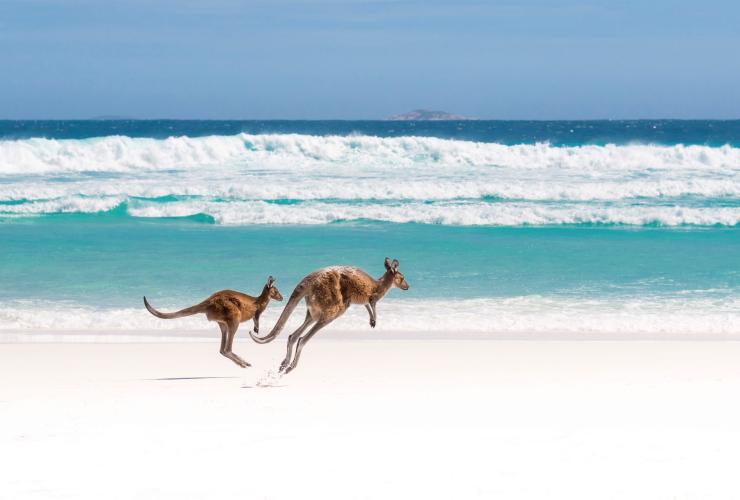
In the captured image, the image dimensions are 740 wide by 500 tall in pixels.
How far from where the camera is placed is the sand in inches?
176

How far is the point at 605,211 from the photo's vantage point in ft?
73.5

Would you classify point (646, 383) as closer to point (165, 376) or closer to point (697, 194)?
point (165, 376)

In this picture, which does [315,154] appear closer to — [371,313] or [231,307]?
[231,307]

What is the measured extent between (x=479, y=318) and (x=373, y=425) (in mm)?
5355

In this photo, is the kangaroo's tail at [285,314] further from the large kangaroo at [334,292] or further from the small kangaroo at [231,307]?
the small kangaroo at [231,307]

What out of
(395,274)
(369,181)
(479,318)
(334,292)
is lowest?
(479,318)

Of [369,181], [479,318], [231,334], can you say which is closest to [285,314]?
[231,334]

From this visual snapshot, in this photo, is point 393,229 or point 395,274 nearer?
point 395,274

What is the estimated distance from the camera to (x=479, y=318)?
Result: 1080 centimetres

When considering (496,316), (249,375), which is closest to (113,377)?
(249,375)

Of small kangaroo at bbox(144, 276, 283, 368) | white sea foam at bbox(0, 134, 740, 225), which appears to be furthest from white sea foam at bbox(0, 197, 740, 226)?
small kangaroo at bbox(144, 276, 283, 368)

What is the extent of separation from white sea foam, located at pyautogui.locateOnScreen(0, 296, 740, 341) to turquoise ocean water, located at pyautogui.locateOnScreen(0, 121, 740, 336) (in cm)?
4

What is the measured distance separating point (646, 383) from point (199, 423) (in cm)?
325

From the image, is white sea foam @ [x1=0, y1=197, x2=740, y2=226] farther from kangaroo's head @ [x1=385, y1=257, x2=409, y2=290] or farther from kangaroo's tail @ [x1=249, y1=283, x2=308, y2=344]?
kangaroo's head @ [x1=385, y1=257, x2=409, y2=290]
